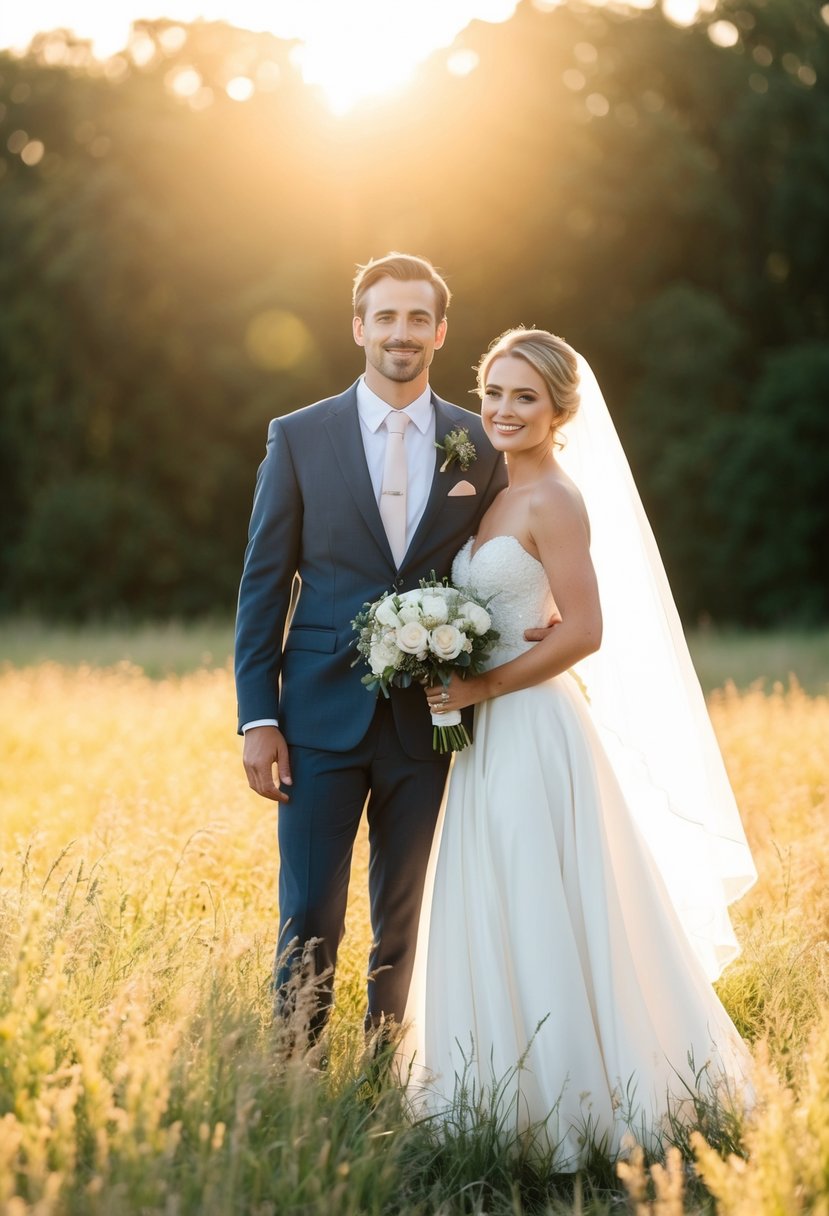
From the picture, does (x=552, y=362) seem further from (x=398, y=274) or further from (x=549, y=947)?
(x=549, y=947)

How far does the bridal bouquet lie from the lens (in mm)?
3674

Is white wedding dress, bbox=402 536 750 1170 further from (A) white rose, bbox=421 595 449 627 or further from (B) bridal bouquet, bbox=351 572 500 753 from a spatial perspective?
(A) white rose, bbox=421 595 449 627

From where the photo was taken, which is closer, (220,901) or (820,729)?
(220,901)

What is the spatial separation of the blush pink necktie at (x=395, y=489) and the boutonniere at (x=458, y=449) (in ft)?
0.44

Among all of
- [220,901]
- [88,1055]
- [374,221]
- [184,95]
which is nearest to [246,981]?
[220,901]

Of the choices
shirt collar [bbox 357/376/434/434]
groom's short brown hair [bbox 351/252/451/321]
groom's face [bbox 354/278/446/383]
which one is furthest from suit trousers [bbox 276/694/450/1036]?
groom's short brown hair [bbox 351/252/451/321]

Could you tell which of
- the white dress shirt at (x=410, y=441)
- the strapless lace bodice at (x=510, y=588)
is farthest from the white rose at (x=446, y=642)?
the white dress shirt at (x=410, y=441)

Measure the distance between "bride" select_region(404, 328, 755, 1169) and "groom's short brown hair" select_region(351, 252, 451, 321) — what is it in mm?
265

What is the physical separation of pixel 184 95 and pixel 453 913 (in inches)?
1028

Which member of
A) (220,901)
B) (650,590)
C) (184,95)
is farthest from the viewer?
(184,95)

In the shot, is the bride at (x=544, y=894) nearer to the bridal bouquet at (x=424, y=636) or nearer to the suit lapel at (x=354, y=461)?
the bridal bouquet at (x=424, y=636)

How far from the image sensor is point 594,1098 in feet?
12.4

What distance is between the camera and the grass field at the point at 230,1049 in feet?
8.90

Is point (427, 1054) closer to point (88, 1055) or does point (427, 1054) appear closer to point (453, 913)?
point (453, 913)
